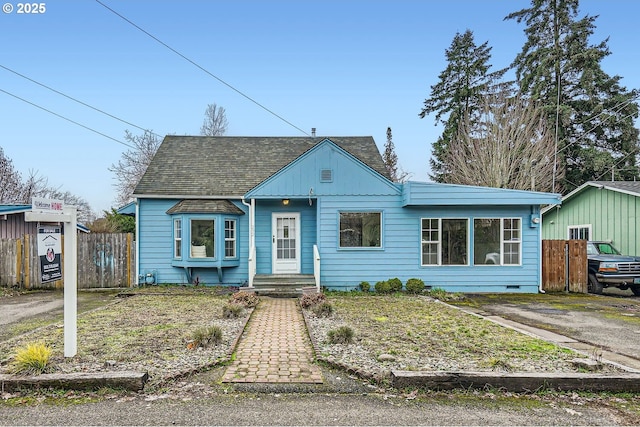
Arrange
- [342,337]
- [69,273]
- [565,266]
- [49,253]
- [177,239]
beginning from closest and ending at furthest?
1. [49,253]
2. [69,273]
3. [342,337]
4. [565,266]
5. [177,239]

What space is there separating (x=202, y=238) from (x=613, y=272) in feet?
44.4

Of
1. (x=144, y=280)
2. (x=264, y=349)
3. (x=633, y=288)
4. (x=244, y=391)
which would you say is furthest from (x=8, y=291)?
(x=633, y=288)

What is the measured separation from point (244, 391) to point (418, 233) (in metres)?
10.0

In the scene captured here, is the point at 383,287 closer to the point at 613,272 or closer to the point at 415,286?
the point at 415,286

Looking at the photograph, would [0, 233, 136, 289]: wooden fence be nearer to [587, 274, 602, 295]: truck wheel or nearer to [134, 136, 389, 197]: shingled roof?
[134, 136, 389, 197]: shingled roof

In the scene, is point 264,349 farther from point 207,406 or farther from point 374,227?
point 374,227

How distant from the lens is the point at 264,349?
5949 millimetres

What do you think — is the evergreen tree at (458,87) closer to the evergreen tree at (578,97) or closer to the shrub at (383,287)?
the evergreen tree at (578,97)

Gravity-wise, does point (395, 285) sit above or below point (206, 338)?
below

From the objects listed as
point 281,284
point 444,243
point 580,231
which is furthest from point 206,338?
point 580,231


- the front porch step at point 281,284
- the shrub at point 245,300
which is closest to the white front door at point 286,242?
the front porch step at point 281,284

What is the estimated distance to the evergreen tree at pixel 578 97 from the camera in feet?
93.0

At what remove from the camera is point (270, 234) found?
14.3 metres

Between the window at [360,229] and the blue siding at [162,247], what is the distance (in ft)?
11.6
